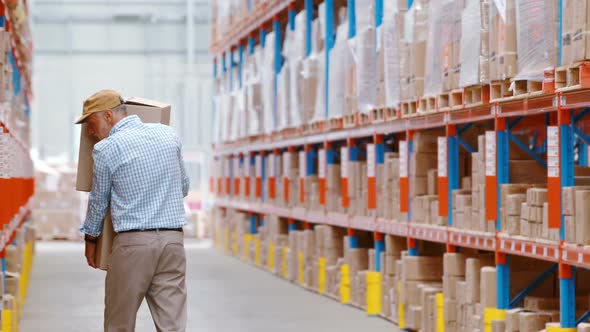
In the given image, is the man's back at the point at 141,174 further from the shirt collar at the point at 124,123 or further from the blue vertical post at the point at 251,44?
the blue vertical post at the point at 251,44

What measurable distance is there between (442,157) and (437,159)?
854 millimetres

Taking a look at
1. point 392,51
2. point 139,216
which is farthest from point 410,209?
point 139,216

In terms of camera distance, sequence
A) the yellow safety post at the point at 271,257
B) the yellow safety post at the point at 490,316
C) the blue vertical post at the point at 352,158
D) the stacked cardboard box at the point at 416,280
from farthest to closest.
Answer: the yellow safety post at the point at 271,257 → the blue vertical post at the point at 352,158 → the stacked cardboard box at the point at 416,280 → the yellow safety post at the point at 490,316

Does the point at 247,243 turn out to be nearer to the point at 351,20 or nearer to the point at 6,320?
the point at 351,20

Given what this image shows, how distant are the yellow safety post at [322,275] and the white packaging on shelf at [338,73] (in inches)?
70.0

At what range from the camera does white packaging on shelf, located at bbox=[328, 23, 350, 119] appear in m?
11.8

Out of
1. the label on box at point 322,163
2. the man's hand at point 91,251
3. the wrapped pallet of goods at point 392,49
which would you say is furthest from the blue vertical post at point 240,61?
the man's hand at point 91,251

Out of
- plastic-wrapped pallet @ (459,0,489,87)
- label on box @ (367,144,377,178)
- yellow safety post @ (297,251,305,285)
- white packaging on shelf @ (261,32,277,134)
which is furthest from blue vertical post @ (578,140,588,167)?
white packaging on shelf @ (261,32,277,134)

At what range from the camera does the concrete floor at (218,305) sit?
1064 cm

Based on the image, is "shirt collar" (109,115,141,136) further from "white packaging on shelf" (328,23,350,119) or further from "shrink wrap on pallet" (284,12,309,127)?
"shrink wrap on pallet" (284,12,309,127)

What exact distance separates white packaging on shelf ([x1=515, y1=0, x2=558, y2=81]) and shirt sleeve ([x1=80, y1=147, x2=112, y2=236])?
2.83 metres

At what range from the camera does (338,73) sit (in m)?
12.0

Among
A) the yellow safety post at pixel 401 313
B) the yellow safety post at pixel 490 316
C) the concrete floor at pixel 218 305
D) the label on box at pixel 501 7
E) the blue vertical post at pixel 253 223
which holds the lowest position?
the concrete floor at pixel 218 305

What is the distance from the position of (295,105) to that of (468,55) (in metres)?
5.81
